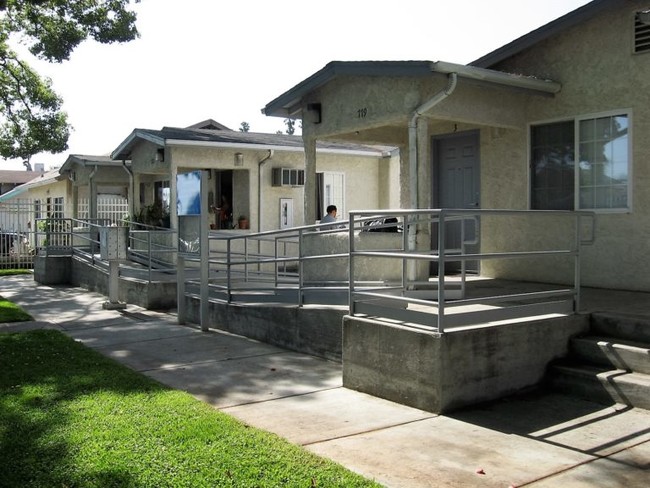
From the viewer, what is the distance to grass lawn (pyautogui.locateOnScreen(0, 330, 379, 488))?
13.5 feet

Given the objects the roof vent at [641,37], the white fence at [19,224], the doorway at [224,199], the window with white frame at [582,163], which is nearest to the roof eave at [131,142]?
the doorway at [224,199]

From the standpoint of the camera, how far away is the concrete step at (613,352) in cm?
586

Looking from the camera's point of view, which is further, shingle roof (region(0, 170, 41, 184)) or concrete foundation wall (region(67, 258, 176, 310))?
shingle roof (region(0, 170, 41, 184))

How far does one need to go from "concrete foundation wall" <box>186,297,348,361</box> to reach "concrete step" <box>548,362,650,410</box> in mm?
2454

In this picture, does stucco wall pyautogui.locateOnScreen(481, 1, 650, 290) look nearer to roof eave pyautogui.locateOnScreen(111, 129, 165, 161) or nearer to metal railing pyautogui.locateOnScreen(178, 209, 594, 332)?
metal railing pyautogui.locateOnScreen(178, 209, 594, 332)

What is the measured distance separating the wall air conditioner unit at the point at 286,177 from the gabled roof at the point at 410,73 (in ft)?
19.9

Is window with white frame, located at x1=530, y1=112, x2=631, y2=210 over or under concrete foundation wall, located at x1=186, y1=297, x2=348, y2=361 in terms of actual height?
over

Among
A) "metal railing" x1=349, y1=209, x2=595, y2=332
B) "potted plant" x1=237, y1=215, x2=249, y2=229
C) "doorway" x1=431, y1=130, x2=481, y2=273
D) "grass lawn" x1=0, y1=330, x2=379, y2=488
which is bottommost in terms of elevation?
"grass lawn" x1=0, y1=330, x2=379, y2=488

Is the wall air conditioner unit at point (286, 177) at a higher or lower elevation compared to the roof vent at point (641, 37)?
lower

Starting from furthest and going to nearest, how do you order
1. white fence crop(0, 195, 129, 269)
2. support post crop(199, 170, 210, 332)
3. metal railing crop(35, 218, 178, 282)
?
white fence crop(0, 195, 129, 269) < metal railing crop(35, 218, 178, 282) < support post crop(199, 170, 210, 332)

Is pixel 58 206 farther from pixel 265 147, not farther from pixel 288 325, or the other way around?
pixel 288 325

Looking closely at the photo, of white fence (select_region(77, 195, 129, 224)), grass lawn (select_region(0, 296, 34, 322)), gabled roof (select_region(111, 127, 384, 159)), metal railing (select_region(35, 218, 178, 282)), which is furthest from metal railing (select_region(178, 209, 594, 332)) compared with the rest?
white fence (select_region(77, 195, 129, 224))

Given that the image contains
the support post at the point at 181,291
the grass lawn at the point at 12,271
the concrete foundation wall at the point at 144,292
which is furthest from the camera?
the grass lawn at the point at 12,271

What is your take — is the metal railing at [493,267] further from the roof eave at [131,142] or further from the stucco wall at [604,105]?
the roof eave at [131,142]
